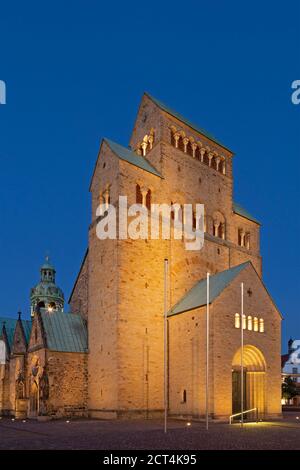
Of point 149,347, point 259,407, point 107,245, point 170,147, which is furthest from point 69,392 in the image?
point 170,147

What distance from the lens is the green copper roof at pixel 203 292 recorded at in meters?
39.3

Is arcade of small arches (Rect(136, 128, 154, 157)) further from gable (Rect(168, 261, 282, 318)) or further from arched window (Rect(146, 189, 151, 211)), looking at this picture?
gable (Rect(168, 261, 282, 318))

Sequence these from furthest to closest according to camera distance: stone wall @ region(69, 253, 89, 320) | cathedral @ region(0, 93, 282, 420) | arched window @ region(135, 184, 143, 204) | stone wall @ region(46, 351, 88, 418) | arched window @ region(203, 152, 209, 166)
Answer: arched window @ region(203, 152, 209, 166), stone wall @ region(69, 253, 89, 320), arched window @ region(135, 184, 143, 204), stone wall @ region(46, 351, 88, 418), cathedral @ region(0, 93, 282, 420)

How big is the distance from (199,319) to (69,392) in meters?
12.5

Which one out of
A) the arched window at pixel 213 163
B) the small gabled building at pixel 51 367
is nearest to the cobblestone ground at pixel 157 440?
the small gabled building at pixel 51 367

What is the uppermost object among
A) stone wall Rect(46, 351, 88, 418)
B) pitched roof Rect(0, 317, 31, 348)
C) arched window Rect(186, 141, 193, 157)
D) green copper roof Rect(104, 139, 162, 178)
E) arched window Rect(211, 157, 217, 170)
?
arched window Rect(186, 141, 193, 157)

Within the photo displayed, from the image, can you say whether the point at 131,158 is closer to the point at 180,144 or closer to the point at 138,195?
the point at 138,195

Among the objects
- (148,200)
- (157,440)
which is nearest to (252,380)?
(148,200)

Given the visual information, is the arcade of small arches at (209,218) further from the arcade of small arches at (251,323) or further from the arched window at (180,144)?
the arcade of small arches at (251,323)

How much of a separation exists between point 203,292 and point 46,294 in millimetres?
30362

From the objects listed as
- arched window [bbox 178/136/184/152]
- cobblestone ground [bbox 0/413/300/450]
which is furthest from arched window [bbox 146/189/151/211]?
cobblestone ground [bbox 0/413/300/450]

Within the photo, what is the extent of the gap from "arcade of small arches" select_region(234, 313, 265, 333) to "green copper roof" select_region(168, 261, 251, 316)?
8.24ft

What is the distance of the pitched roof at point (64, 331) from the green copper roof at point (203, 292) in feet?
27.3

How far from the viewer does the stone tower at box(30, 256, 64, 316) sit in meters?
66.4
